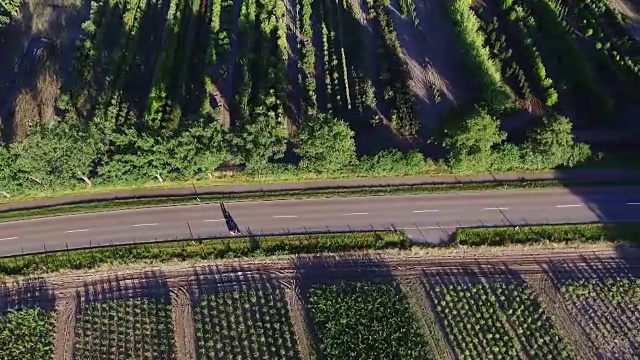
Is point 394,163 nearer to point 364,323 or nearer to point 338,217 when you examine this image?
point 338,217

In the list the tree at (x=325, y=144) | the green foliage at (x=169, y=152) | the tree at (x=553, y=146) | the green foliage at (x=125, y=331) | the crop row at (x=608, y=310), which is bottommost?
the crop row at (x=608, y=310)

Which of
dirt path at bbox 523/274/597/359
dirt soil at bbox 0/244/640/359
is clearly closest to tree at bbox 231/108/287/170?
dirt soil at bbox 0/244/640/359

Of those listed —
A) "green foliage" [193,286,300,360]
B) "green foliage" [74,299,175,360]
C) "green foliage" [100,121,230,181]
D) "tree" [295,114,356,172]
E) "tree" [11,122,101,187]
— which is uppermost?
"tree" [11,122,101,187]

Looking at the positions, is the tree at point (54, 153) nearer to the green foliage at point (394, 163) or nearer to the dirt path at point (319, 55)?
the dirt path at point (319, 55)

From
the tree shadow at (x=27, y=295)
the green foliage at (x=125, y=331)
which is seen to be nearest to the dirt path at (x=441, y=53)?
the green foliage at (x=125, y=331)

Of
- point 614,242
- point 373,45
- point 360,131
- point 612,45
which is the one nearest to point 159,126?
point 360,131

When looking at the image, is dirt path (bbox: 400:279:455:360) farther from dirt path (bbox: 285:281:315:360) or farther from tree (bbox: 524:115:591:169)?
tree (bbox: 524:115:591:169)
